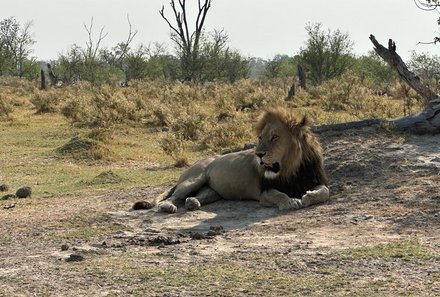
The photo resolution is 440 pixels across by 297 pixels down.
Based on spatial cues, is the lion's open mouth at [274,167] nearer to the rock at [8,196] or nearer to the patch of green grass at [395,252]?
the patch of green grass at [395,252]

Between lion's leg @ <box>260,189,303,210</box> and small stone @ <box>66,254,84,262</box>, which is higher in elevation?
lion's leg @ <box>260,189,303,210</box>

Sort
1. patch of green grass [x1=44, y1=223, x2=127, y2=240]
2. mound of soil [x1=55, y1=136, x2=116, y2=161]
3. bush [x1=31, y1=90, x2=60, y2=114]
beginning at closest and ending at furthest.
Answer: patch of green grass [x1=44, y1=223, x2=127, y2=240], mound of soil [x1=55, y1=136, x2=116, y2=161], bush [x1=31, y1=90, x2=60, y2=114]

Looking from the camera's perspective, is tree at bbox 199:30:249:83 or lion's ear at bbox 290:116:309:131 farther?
tree at bbox 199:30:249:83

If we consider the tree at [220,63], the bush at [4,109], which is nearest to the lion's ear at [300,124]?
the bush at [4,109]

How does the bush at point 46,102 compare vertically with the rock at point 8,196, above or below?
above

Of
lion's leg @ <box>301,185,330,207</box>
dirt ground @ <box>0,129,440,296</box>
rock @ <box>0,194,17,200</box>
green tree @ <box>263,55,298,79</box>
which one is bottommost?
rock @ <box>0,194,17,200</box>

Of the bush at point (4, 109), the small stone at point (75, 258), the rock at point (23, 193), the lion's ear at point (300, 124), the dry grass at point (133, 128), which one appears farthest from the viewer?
the bush at point (4, 109)

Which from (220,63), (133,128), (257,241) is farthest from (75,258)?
(220,63)

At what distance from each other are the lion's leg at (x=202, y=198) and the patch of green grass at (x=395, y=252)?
2.95 metres

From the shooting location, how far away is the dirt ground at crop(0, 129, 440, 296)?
524 cm

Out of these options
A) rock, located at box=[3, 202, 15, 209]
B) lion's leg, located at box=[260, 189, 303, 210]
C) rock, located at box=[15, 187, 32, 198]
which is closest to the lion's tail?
lion's leg, located at box=[260, 189, 303, 210]

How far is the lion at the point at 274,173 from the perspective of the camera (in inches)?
327

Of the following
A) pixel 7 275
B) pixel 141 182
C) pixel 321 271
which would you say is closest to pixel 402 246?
pixel 321 271

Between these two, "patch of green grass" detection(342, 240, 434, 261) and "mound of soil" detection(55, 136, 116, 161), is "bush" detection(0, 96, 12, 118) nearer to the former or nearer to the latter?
"mound of soil" detection(55, 136, 116, 161)
